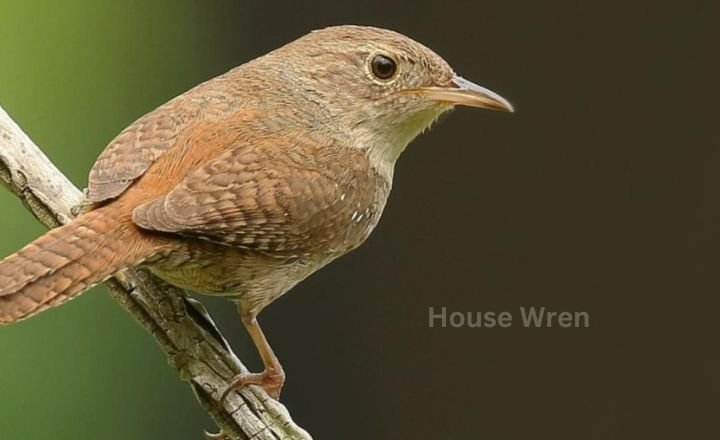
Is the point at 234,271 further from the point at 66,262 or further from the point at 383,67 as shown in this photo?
the point at 383,67

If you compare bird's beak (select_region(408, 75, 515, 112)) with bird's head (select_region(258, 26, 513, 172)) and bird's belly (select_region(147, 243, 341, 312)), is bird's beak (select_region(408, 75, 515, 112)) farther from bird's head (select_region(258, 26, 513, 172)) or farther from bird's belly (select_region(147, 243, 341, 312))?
bird's belly (select_region(147, 243, 341, 312))

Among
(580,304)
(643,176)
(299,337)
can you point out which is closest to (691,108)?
(643,176)

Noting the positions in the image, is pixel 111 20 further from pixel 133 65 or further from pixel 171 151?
pixel 171 151

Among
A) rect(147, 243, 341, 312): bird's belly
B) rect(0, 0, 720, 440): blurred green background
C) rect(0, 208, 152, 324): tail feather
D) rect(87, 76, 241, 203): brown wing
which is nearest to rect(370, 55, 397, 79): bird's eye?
rect(87, 76, 241, 203): brown wing

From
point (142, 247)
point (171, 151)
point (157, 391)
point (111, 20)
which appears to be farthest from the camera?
point (111, 20)

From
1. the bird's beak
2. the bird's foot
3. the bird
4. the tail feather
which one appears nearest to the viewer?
the tail feather

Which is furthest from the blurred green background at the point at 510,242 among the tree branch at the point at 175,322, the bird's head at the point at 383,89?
the tree branch at the point at 175,322

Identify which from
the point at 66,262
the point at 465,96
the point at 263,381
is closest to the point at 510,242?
the point at 465,96
